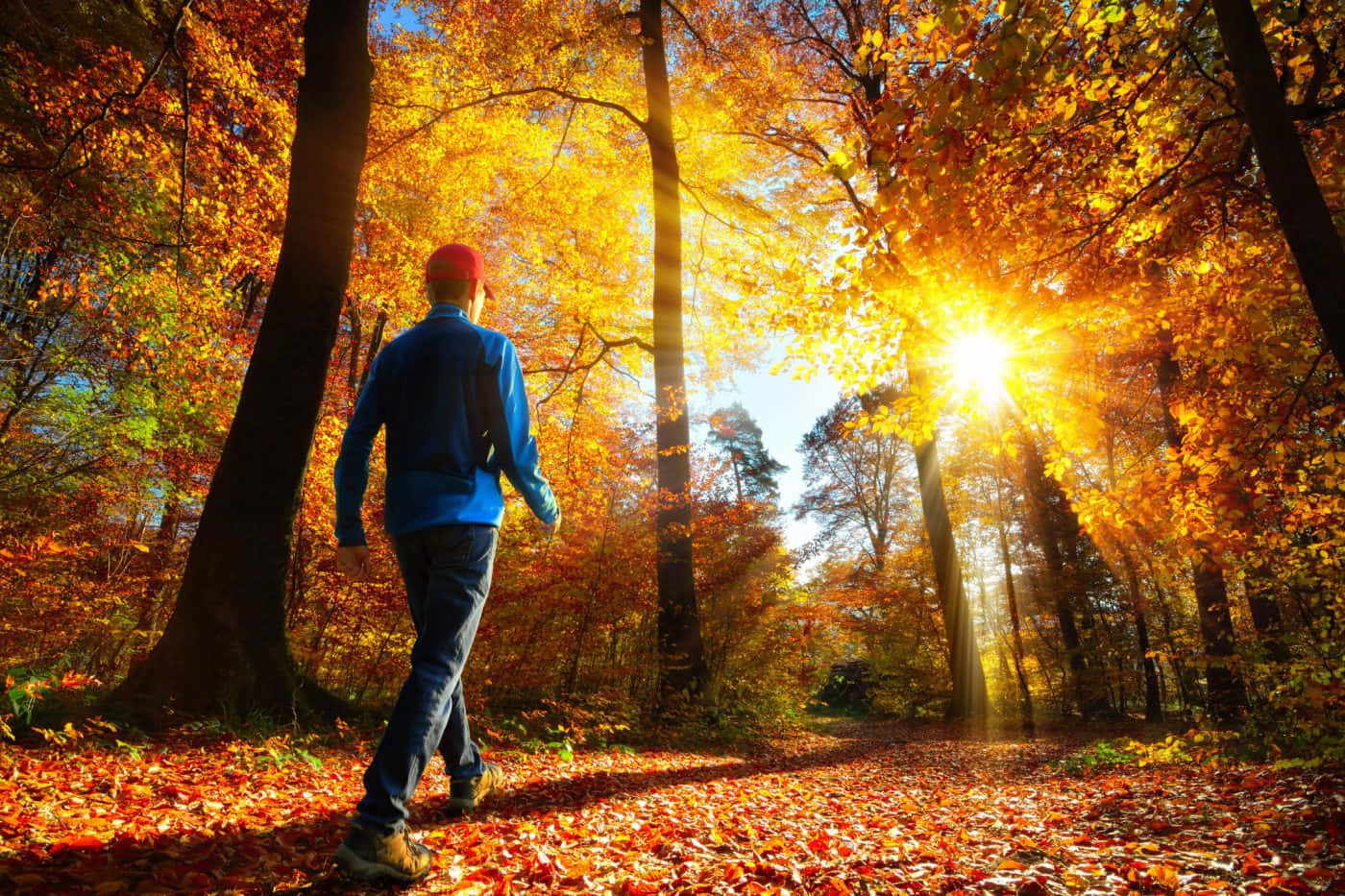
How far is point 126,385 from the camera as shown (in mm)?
9492

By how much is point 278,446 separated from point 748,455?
29.3m

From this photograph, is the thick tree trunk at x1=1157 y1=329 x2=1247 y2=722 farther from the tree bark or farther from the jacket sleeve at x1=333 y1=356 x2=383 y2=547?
the jacket sleeve at x1=333 y1=356 x2=383 y2=547

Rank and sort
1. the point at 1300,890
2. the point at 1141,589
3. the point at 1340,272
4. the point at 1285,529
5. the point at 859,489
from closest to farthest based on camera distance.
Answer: the point at 1300,890 → the point at 1340,272 → the point at 1285,529 → the point at 1141,589 → the point at 859,489

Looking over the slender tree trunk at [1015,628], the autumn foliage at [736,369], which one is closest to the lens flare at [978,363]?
the autumn foliage at [736,369]

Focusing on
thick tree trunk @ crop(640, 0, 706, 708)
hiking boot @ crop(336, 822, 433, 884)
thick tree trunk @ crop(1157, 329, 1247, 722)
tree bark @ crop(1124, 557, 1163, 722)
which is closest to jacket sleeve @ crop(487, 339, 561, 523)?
hiking boot @ crop(336, 822, 433, 884)

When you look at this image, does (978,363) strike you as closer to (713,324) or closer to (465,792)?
(465,792)

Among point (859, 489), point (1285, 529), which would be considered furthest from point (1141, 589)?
point (1285, 529)

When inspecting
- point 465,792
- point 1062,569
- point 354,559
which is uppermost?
point 1062,569

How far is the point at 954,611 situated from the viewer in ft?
40.5

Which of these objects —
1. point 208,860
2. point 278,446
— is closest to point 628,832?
point 208,860

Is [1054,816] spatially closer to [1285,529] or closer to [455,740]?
[1285,529]

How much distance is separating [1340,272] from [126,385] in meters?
13.4

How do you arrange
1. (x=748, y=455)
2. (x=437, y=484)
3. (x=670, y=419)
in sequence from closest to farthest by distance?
(x=437, y=484), (x=670, y=419), (x=748, y=455)

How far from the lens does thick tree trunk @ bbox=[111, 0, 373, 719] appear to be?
3.62 metres
